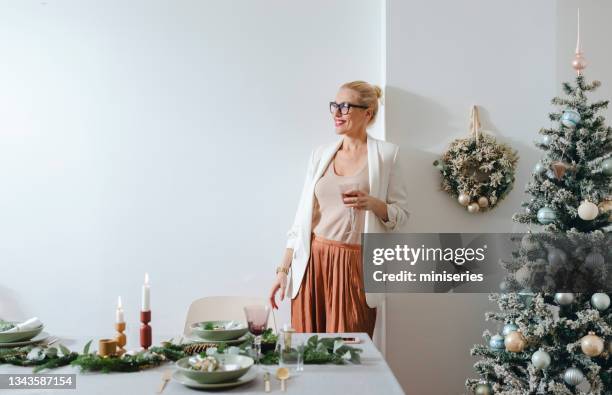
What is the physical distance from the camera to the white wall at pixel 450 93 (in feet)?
9.52

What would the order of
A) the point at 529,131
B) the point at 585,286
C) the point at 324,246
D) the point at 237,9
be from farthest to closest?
the point at 237,9
the point at 529,131
the point at 324,246
the point at 585,286

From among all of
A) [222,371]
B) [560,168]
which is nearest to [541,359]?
[560,168]

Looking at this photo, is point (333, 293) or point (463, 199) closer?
point (333, 293)

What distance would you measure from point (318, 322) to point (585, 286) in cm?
112

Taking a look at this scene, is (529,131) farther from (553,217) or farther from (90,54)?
(90,54)

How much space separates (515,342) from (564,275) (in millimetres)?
314

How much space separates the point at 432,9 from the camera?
9.55 ft

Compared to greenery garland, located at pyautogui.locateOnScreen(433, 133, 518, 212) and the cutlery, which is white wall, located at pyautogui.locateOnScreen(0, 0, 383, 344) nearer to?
greenery garland, located at pyautogui.locateOnScreen(433, 133, 518, 212)

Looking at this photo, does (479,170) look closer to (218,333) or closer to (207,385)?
(218,333)

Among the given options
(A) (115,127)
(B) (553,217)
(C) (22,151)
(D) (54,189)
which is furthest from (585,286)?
(C) (22,151)

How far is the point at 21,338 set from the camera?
1.88 m

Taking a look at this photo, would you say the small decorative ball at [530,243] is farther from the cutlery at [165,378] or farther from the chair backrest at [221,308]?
the cutlery at [165,378]

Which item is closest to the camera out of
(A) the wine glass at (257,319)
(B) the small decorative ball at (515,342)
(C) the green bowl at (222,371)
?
(C) the green bowl at (222,371)

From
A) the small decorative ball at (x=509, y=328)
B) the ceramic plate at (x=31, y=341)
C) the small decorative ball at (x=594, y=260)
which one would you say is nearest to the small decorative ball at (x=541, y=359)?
the small decorative ball at (x=509, y=328)
